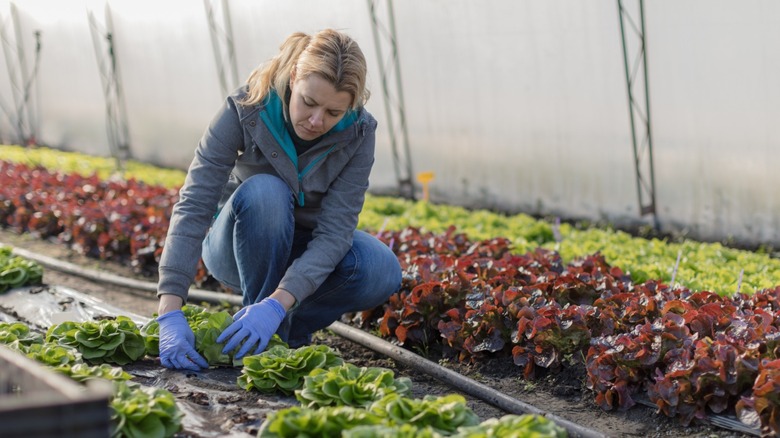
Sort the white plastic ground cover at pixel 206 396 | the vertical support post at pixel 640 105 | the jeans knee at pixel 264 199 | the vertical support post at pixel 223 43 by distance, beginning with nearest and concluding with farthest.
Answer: the white plastic ground cover at pixel 206 396, the jeans knee at pixel 264 199, the vertical support post at pixel 640 105, the vertical support post at pixel 223 43

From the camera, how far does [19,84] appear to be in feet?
49.4

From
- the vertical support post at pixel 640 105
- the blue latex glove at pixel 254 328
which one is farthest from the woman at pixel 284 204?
the vertical support post at pixel 640 105

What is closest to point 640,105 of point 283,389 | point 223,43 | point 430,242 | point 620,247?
point 620,247

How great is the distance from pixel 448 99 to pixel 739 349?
5.70 metres

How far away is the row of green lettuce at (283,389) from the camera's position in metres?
2.47

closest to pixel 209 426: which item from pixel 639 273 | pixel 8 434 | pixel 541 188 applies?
pixel 8 434

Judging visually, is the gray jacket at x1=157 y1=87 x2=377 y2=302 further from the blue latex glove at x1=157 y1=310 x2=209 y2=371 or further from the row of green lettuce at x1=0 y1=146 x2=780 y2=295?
the row of green lettuce at x1=0 y1=146 x2=780 y2=295

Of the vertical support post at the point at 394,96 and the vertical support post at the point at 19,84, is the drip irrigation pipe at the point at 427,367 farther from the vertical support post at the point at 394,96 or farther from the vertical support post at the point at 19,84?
the vertical support post at the point at 19,84

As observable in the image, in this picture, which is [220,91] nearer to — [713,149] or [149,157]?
[149,157]

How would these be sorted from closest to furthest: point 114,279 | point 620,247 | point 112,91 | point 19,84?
point 620,247 < point 114,279 < point 112,91 < point 19,84

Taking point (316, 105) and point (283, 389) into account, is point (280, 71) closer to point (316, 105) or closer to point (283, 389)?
point (316, 105)

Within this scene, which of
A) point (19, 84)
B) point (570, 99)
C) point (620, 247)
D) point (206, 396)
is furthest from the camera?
point (19, 84)

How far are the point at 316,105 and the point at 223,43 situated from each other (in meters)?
7.64

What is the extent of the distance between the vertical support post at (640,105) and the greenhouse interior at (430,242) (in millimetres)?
22
